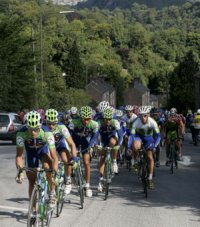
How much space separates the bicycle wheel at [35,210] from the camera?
7598mm

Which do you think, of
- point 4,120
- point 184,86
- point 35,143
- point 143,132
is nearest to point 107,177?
point 143,132

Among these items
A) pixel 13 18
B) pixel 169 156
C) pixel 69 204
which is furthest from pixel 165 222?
pixel 13 18

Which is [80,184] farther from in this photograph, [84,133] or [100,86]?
[100,86]

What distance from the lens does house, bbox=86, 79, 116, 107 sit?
140125mm

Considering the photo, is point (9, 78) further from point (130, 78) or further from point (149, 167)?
point (130, 78)

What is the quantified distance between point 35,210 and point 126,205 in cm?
347

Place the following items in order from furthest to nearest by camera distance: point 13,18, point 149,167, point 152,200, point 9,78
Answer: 1. point 13,18
2. point 9,78
3. point 149,167
4. point 152,200

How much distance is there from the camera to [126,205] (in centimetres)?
1095

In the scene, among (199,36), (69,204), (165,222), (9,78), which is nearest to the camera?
(165,222)

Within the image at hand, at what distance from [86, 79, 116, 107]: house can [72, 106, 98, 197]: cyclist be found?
125 metres

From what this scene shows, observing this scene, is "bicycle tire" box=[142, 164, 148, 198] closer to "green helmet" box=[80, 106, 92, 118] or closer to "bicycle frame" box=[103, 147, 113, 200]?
"bicycle frame" box=[103, 147, 113, 200]

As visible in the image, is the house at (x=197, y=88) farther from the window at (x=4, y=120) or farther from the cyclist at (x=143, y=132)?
the cyclist at (x=143, y=132)

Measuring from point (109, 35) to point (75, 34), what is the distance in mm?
46206

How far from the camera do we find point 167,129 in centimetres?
1836
